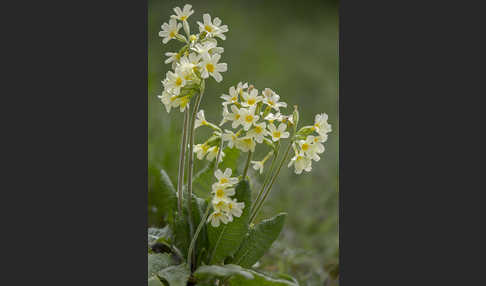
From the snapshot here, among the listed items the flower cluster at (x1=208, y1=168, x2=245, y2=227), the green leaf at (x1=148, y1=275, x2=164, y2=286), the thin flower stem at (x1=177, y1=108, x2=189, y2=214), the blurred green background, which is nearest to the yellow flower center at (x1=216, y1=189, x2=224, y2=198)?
the flower cluster at (x1=208, y1=168, x2=245, y2=227)

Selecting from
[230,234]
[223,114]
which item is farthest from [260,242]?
[223,114]

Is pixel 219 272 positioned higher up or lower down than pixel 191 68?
lower down

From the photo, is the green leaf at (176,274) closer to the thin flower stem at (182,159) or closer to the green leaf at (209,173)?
the thin flower stem at (182,159)

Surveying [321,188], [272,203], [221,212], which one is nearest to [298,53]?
[321,188]

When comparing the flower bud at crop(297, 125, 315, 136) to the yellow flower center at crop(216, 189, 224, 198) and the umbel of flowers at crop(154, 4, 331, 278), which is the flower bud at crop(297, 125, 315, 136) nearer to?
the umbel of flowers at crop(154, 4, 331, 278)

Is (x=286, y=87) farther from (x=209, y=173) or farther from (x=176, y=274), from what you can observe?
(x=176, y=274)

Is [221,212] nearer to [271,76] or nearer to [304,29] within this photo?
[271,76]

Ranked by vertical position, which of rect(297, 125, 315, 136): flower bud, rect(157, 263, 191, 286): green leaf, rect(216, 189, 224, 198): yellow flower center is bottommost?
rect(157, 263, 191, 286): green leaf
